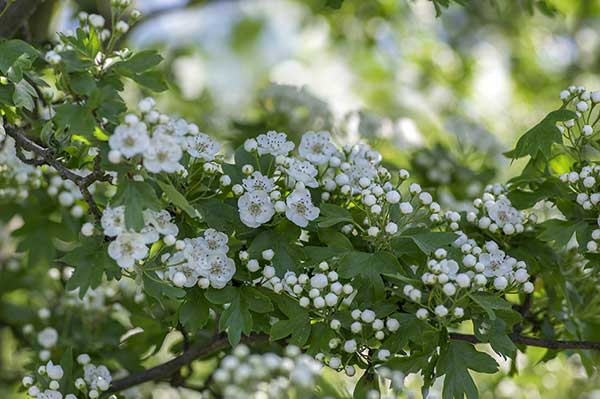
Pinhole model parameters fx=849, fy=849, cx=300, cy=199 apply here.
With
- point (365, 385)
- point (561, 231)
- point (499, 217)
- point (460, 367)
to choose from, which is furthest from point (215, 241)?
point (561, 231)

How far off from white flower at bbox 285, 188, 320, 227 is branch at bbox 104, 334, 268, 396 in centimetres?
42

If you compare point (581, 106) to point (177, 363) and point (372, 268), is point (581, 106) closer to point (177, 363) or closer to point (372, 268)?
point (372, 268)

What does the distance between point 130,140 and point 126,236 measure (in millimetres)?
216

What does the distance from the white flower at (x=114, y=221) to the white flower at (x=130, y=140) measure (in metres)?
0.15

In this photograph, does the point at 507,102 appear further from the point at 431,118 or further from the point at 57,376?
the point at 57,376

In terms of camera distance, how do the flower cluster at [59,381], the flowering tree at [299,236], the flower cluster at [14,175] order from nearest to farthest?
the flowering tree at [299,236]
the flower cluster at [59,381]
the flower cluster at [14,175]

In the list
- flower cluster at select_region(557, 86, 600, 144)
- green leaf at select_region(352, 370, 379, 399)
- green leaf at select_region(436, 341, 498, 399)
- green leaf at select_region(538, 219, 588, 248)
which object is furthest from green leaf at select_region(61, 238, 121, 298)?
flower cluster at select_region(557, 86, 600, 144)

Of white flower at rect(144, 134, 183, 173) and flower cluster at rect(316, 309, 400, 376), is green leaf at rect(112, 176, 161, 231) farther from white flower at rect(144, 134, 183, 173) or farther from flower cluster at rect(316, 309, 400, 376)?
flower cluster at rect(316, 309, 400, 376)

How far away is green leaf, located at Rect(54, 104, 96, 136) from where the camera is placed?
6.00ft

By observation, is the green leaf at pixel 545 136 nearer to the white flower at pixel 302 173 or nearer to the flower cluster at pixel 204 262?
the white flower at pixel 302 173

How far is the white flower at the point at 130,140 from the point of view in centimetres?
173

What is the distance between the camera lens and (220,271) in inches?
78.5

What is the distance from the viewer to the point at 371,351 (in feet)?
6.71

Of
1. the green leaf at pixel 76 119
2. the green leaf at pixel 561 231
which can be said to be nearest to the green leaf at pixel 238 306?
the green leaf at pixel 76 119
